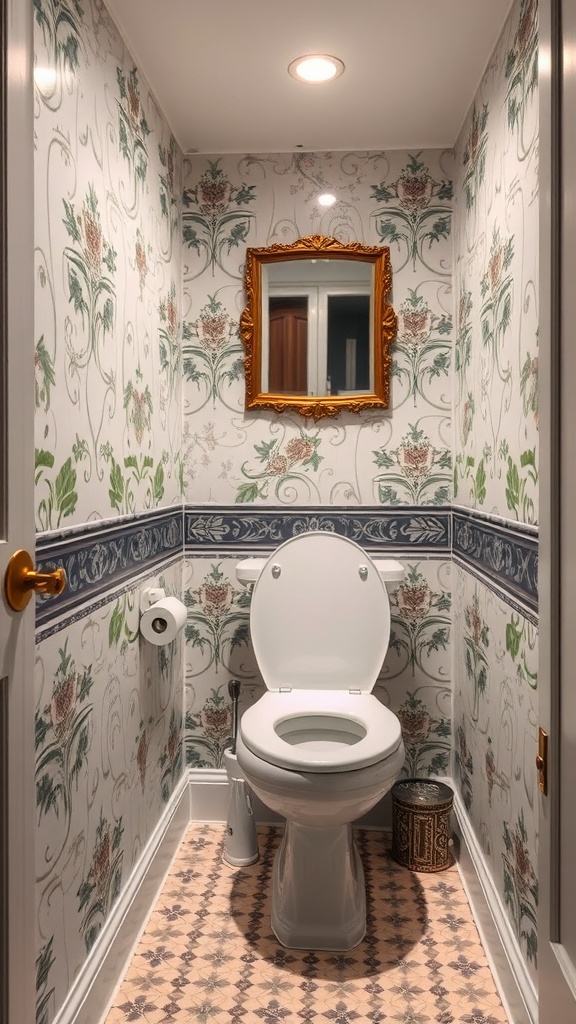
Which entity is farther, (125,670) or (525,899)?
(125,670)

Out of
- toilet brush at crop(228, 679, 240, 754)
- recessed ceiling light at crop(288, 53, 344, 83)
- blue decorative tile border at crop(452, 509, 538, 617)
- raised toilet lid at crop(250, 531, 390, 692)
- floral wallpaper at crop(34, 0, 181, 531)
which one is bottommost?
toilet brush at crop(228, 679, 240, 754)

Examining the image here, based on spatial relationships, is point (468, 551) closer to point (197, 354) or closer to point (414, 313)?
point (414, 313)

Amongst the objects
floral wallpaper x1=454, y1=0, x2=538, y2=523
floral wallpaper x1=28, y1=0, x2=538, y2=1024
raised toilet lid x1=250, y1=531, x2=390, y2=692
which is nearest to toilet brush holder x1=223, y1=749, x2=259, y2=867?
floral wallpaper x1=28, y1=0, x2=538, y2=1024

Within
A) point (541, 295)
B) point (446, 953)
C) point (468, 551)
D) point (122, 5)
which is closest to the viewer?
point (541, 295)

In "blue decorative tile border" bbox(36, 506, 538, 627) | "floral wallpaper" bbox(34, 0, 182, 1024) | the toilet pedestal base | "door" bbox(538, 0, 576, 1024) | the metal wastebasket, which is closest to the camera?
"door" bbox(538, 0, 576, 1024)

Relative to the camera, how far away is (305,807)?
160 cm

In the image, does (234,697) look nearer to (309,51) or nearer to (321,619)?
(321,619)

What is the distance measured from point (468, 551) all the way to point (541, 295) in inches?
53.4

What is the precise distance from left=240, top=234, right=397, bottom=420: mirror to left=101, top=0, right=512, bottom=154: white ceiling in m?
0.34

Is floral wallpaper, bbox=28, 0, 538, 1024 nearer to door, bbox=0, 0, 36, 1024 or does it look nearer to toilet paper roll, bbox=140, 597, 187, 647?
toilet paper roll, bbox=140, 597, 187, 647

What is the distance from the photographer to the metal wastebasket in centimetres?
208

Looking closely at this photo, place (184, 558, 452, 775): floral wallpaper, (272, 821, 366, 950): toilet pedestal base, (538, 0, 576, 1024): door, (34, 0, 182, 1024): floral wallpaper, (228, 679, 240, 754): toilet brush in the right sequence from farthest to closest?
(184, 558, 452, 775): floral wallpaper, (228, 679, 240, 754): toilet brush, (272, 821, 366, 950): toilet pedestal base, (34, 0, 182, 1024): floral wallpaper, (538, 0, 576, 1024): door

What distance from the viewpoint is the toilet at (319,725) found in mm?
1604

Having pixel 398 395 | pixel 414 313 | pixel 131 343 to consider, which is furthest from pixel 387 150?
pixel 131 343
